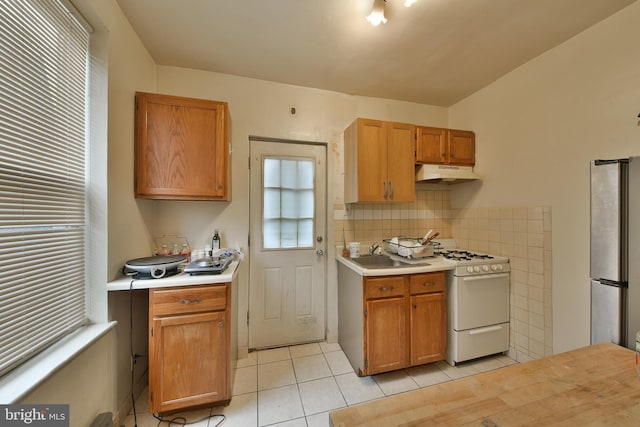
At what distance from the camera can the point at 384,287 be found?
186 centimetres

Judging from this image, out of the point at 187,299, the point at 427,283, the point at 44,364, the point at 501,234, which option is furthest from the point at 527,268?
Result: the point at 44,364

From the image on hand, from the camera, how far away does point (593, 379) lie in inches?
31.7

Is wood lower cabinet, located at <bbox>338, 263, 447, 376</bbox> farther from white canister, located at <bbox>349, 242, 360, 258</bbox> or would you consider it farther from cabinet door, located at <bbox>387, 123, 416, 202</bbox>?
cabinet door, located at <bbox>387, 123, 416, 202</bbox>

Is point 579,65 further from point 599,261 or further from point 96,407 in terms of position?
point 96,407

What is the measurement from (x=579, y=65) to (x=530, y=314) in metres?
1.97

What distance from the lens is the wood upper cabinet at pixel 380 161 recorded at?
2158 mm

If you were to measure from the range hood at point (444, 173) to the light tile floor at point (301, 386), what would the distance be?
1726mm

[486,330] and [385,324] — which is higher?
[385,324]

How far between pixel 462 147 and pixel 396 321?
194 centimetres

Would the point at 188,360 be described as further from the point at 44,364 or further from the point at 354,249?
the point at 354,249

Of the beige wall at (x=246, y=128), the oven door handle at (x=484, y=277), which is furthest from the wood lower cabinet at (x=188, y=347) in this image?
the oven door handle at (x=484, y=277)

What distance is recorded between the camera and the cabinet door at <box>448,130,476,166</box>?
2463 mm

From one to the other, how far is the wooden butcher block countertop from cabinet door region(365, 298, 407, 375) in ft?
3.34

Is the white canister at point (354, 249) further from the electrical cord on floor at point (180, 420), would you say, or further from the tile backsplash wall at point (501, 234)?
the electrical cord on floor at point (180, 420)
